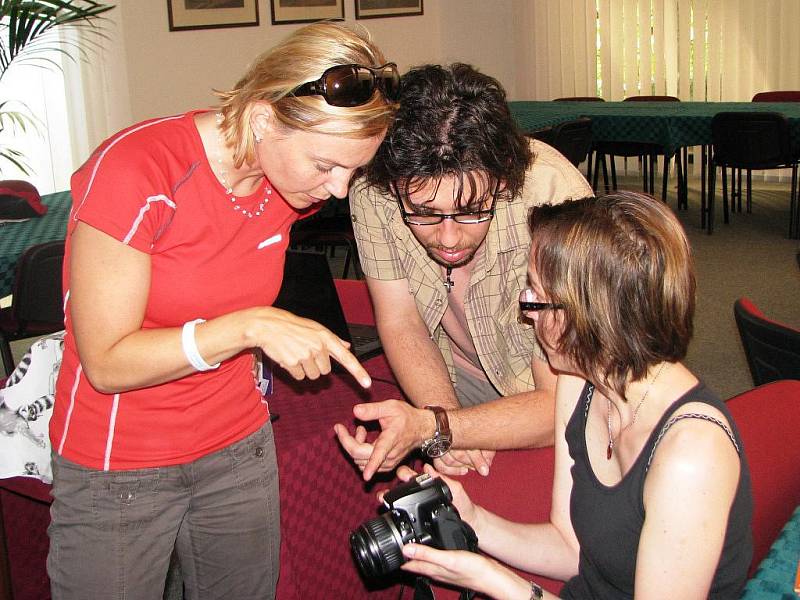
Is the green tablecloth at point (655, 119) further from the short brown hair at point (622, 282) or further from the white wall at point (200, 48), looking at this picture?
the short brown hair at point (622, 282)

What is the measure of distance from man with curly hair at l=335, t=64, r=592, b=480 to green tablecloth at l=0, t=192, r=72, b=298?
6.03 feet

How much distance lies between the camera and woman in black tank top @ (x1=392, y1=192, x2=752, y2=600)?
1.20 metres

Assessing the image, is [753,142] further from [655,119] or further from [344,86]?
[344,86]

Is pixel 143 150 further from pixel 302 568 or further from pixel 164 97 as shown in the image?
pixel 164 97

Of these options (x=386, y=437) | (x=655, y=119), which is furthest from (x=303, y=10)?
(x=386, y=437)

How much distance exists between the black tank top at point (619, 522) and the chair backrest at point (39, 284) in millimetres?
2238

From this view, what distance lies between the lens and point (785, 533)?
1.27 metres

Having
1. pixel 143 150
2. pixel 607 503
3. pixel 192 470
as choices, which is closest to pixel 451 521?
pixel 607 503

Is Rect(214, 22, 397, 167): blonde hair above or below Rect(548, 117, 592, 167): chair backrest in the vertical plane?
above

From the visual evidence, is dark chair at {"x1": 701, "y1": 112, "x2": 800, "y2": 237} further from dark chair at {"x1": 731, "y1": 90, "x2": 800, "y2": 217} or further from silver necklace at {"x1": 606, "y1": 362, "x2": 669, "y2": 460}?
silver necklace at {"x1": 606, "y1": 362, "x2": 669, "y2": 460}

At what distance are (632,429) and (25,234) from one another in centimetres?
292

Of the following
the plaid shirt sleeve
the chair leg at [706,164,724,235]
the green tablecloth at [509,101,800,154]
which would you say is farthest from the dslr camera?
the chair leg at [706,164,724,235]

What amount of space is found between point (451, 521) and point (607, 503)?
0.87ft

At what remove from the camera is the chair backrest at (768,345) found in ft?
6.37
